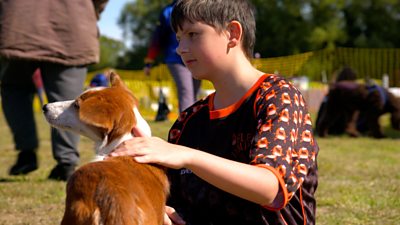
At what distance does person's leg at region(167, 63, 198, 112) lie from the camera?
6617mm

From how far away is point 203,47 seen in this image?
2.29 meters

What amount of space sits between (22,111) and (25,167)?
0.51 meters

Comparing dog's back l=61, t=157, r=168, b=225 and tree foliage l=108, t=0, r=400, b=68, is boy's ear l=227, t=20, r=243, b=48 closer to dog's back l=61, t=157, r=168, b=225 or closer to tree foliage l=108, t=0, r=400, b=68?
dog's back l=61, t=157, r=168, b=225

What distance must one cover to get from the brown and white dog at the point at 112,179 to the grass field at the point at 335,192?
1770mm

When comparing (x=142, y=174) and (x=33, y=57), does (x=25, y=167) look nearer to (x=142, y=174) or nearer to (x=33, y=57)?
(x=33, y=57)

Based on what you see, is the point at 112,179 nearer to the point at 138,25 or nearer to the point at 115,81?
the point at 115,81

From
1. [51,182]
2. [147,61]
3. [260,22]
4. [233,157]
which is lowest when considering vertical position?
[260,22]

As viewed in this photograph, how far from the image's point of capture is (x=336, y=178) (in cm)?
584

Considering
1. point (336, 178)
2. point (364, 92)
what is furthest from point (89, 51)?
point (364, 92)

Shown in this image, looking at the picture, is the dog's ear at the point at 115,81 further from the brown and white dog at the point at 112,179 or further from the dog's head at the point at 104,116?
the brown and white dog at the point at 112,179

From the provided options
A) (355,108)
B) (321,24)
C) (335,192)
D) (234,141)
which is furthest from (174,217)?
(321,24)

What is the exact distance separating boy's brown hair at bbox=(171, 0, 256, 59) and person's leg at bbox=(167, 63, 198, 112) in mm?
4221

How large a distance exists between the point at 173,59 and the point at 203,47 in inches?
177

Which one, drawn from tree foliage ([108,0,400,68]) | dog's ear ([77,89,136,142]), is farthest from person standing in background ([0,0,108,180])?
tree foliage ([108,0,400,68])
